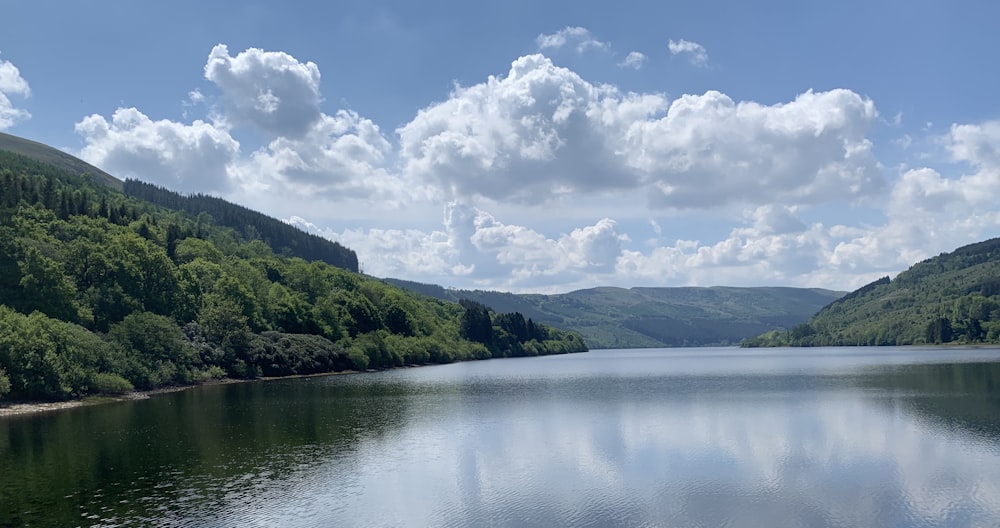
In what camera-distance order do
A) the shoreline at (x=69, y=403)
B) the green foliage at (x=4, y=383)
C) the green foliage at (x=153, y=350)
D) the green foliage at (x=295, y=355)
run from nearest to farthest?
the green foliage at (x=4, y=383), the shoreline at (x=69, y=403), the green foliage at (x=153, y=350), the green foliage at (x=295, y=355)

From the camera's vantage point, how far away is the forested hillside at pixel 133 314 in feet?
301

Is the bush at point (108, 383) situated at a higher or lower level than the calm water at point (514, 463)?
higher

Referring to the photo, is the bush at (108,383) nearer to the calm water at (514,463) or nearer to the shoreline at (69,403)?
the shoreline at (69,403)

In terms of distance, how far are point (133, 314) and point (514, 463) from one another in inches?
3625

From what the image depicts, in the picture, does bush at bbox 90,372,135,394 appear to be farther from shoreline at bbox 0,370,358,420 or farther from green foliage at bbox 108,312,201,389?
green foliage at bbox 108,312,201,389

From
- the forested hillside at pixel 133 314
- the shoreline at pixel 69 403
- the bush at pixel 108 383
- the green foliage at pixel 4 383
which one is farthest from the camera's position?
the bush at pixel 108 383

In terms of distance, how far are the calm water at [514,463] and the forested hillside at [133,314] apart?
1112cm

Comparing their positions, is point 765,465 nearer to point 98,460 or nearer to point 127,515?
point 127,515

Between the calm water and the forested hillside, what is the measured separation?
438 inches

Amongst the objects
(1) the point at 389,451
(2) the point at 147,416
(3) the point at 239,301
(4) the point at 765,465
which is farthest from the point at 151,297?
(4) the point at 765,465

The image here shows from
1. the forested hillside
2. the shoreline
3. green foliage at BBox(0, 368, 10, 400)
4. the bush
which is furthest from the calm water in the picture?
the forested hillside

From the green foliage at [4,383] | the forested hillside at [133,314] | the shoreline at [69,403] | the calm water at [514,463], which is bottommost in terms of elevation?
the calm water at [514,463]

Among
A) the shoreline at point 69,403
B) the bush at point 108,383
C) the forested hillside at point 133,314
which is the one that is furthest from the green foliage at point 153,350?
the bush at point 108,383

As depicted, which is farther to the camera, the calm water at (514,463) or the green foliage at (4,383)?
the green foliage at (4,383)
